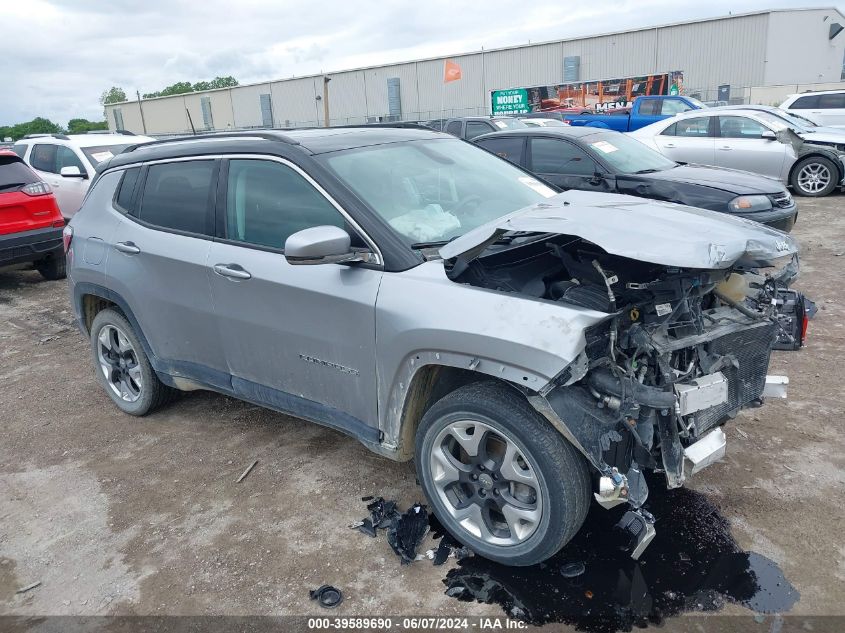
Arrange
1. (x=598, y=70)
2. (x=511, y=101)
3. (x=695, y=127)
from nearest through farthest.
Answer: (x=695, y=127) → (x=511, y=101) → (x=598, y=70)

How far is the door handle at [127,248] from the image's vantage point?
13.6 feet

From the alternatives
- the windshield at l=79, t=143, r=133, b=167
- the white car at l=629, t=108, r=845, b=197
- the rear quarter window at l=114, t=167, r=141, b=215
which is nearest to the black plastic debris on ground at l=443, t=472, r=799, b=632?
the rear quarter window at l=114, t=167, r=141, b=215

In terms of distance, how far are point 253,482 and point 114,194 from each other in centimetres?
222

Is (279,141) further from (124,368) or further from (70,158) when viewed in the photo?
(70,158)

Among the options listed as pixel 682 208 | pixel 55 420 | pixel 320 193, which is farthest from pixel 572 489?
pixel 55 420

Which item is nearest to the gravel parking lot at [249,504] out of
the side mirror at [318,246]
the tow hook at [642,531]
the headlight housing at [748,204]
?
the tow hook at [642,531]

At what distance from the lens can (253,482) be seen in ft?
12.4

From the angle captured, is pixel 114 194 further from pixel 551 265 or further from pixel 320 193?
pixel 551 265

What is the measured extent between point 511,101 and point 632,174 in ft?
77.0

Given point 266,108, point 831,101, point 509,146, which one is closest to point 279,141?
point 509,146

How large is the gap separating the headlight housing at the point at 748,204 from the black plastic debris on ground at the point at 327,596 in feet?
21.1

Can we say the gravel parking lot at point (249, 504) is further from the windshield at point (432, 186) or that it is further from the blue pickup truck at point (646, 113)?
the blue pickup truck at point (646, 113)

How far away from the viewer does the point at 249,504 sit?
3.57 metres

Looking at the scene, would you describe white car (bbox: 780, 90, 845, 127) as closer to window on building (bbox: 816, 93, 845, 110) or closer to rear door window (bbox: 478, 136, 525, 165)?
window on building (bbox: 816, 93, 845, 110)
